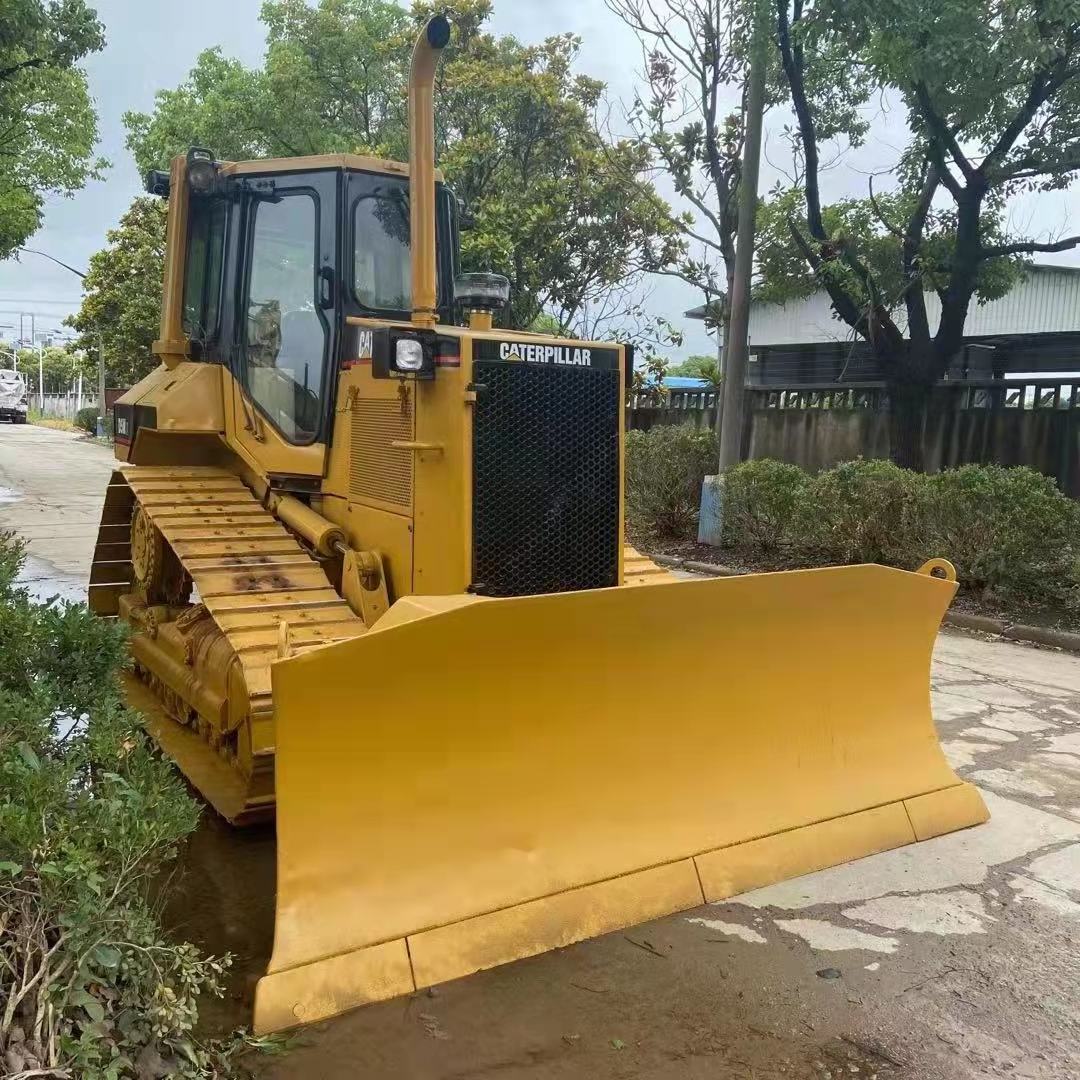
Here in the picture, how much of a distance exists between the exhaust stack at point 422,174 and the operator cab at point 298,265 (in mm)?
814

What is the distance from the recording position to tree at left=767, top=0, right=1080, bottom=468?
319 inches

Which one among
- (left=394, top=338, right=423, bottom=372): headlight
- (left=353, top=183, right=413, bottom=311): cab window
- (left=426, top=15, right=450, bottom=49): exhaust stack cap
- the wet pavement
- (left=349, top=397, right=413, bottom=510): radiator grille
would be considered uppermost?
(left=426, top=15, right=450, bottom=49): exhaust stack cap

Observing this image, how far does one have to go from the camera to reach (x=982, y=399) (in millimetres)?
10508

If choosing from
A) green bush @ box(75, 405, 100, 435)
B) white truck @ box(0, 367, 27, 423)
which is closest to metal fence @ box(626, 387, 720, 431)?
green bush @ box(75, 405, 100, 435)

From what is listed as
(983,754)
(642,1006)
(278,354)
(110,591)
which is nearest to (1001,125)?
(983,754)

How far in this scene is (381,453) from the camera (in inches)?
165

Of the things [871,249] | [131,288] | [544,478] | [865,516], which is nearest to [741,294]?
[871,249]

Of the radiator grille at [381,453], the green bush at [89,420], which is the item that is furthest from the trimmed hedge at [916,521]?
the green bush at [89,420]

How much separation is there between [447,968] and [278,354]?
10.4 ft

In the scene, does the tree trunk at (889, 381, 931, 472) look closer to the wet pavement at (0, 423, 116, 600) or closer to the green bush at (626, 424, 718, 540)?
the green bush at (626, 424, 718, 540)

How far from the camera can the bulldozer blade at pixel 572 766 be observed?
8.94ft

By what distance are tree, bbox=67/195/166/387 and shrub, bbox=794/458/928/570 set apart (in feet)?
72.5

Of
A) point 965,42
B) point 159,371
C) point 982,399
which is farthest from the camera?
point 982,399

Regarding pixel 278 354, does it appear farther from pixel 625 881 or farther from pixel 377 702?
pixel 625 881
